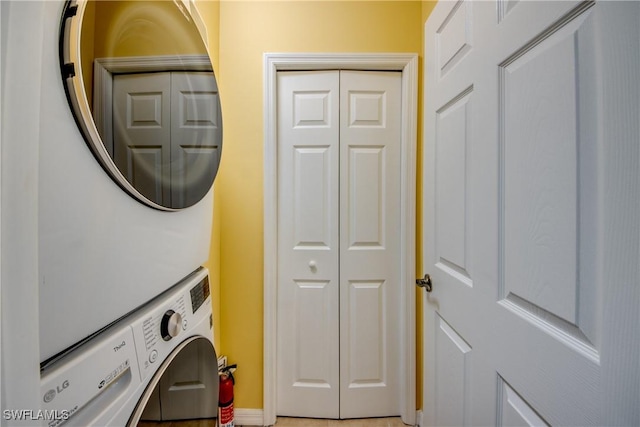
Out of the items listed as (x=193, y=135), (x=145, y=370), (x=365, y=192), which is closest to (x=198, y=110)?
(x=193, y=135)

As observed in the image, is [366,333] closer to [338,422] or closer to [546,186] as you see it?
[338,422]

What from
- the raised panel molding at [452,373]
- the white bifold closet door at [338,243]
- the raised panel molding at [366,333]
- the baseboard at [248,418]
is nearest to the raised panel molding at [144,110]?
the white bifold closet door at [338,243]

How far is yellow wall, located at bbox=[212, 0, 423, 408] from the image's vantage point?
139 cm

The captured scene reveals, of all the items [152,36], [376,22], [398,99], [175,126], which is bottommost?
[175,126]

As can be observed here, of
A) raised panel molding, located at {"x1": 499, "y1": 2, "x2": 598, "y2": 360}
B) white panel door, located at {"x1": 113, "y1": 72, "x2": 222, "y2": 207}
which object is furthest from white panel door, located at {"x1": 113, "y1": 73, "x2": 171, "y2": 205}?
raised panel molding, located at {"x1": 499, "y1": 2, "x2": 598, "y2": 360}

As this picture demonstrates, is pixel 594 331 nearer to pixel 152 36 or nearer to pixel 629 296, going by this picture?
pixel 629 296

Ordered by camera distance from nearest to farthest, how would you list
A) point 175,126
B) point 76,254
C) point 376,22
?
1. point 76,254
2. point 175,126
3. point 376,22

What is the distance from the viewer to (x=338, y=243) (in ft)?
4.71

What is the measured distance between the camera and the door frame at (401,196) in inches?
54.4

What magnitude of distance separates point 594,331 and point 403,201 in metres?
1.03

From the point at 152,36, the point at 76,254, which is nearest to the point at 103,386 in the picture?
the point at 76,254

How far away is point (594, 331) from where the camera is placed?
42 cm

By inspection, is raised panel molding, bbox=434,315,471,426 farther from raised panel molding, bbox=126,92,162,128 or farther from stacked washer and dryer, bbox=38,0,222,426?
raised panel molding, bbox=126,92,162,128

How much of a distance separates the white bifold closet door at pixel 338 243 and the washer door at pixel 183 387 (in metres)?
0.70
